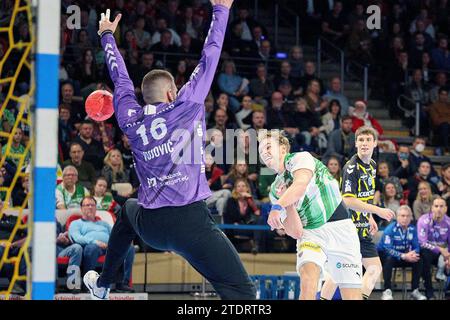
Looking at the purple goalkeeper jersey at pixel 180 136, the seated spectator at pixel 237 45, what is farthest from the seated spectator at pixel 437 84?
the purple goalkeeper jersey at pixel 180 136

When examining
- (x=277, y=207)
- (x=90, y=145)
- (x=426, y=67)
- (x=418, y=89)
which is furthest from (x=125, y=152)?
(x=426, y=67)

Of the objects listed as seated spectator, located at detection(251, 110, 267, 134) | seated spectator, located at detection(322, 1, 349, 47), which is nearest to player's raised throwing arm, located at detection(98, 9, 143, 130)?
seated spectator, located at detection(251, 110, 267, 134)

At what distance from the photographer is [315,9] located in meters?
20.9

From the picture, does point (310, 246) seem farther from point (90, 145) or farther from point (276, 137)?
point (90, 145)

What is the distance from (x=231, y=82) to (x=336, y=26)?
4153mm

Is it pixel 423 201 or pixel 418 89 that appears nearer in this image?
pixel 423 201

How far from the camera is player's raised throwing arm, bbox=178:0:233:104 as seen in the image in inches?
262

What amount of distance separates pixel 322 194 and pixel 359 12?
1256cm

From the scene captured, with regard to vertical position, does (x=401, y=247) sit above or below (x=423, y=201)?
below

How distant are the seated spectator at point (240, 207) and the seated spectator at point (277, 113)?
2372mm

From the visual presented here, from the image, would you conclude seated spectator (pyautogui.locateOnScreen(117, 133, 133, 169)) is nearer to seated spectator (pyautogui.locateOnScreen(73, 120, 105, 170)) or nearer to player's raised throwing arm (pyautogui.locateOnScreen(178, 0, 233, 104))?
seated spectator (pyautogui.locateOnScreen(73, 120, 105, 170))

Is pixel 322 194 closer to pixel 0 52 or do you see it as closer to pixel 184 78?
pixel 0 52

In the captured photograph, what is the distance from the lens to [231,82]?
55.8 ft
